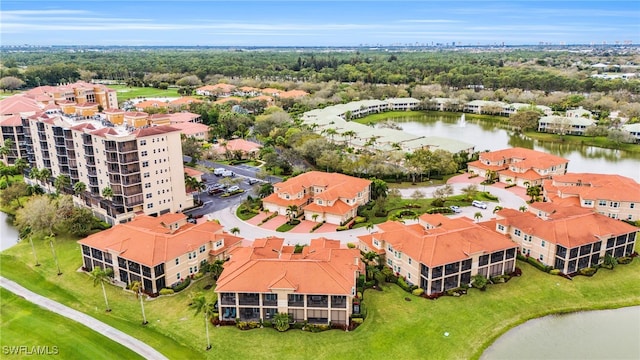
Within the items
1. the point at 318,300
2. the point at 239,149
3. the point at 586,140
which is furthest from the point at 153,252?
the point at 586,140

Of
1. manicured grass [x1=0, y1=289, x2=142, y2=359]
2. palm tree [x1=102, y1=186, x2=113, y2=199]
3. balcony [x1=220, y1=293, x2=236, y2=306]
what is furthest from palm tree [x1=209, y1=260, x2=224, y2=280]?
palm tree [x1=102, y1=186, x2=113, y2=199]

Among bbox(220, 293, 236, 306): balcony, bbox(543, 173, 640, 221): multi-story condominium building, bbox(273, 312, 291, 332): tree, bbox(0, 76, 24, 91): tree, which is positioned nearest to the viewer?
bbox(273, 312, 291, 332): tree

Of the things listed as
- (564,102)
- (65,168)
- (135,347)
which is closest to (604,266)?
(135,347)

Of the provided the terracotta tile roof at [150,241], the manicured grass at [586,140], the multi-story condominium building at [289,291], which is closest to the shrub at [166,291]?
the terracotta tile roof at [150,241]

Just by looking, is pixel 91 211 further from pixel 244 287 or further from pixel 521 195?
pixel 521 195

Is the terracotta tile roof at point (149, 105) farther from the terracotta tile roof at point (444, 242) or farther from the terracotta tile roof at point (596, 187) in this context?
the terracotta tile roof at point (596, 187)

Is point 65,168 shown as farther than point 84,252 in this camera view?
Yes

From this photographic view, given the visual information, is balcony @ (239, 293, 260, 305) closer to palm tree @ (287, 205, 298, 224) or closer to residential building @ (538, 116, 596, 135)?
palm tree @ (287, 205, 298, 224)
